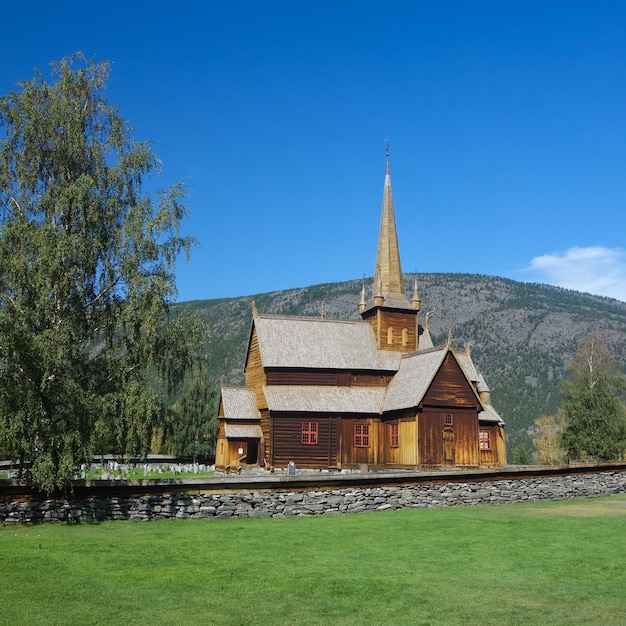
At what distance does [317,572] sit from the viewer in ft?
44.0

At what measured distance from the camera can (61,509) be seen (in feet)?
64.7

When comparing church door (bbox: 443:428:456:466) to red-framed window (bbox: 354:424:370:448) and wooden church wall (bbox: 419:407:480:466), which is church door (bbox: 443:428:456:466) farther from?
red-framed window (bbox: 354:424:370:448)

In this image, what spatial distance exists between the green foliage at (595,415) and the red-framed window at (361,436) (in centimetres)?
2487

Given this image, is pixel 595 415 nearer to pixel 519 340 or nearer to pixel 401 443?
pixel 401 443

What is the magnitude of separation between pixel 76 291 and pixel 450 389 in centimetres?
2476

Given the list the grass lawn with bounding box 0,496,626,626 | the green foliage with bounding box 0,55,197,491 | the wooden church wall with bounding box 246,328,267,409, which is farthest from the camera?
the wooden church wall with bounding box 246,328,267,409

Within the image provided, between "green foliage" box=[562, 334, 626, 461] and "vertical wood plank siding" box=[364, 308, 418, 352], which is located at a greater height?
"vertical wood plank siding" box=[364, 308, 418, 352]

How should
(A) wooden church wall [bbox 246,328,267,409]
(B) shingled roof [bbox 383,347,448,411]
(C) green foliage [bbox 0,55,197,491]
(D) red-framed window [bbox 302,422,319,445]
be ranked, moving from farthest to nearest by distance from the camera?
(A) wooden church wall [bbox 246,328,267,409] → (D) red-framed window [bbox 302,422,319,445] → (B) shingled roof [bbox 383,347,448,411] → (C) green foliage [bbox 0,55,197,491]

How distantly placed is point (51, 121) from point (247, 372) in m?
26.9

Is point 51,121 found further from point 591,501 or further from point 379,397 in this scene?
point 379,397

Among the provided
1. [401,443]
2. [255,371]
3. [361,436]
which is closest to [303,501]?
[401,443]

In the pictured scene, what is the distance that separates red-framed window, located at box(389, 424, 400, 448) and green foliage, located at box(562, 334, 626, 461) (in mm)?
24358

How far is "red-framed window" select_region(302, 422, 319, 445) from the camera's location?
41.7 metres

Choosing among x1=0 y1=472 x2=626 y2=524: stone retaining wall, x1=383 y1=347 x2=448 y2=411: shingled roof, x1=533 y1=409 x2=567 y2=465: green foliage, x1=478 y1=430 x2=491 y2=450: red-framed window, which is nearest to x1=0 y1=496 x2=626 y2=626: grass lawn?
x1=0 y1=472 x2=626 y2=524: stone retaining wall
